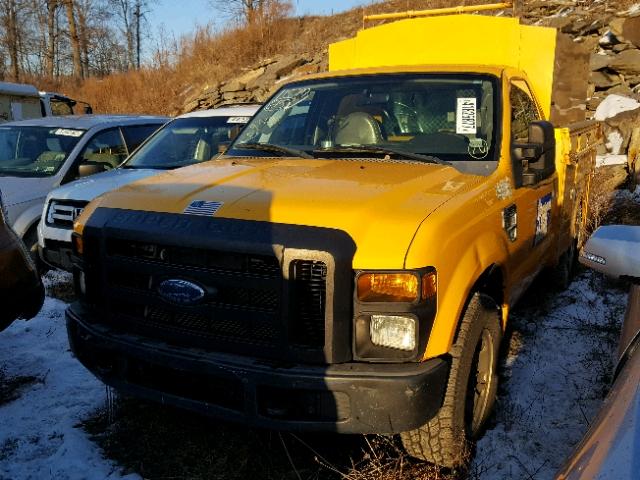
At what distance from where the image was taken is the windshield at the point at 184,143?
22.6 ft

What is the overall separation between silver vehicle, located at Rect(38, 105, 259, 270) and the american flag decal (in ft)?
8.07

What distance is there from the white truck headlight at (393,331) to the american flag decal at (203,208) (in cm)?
94

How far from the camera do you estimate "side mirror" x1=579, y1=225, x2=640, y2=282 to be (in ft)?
7.67

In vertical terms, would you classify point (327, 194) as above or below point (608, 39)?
below

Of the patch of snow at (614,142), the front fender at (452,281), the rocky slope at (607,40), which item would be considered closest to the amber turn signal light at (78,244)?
the front fender at (452,281)

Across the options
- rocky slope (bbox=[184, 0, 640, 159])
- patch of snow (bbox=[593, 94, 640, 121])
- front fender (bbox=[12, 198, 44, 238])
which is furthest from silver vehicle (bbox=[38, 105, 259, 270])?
patch of snow (bbox=[593, 94, 640, 121])

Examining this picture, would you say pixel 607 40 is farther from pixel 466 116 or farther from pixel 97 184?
pixel 97 184

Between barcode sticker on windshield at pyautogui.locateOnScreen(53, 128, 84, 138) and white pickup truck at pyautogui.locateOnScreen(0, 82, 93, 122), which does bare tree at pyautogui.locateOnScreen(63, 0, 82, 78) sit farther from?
barcode sticker on windshield at pyautogui.locateOnScreen(53, 128, 84, 138)

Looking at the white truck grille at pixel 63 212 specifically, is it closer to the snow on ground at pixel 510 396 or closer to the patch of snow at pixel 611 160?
the snow on ground at pixel 510 396

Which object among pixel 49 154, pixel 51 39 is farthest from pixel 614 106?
pixel 51 39

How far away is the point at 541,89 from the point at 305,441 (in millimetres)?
3685

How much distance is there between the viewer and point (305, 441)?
334 cm

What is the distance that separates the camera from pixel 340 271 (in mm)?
2467

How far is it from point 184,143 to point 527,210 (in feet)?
15.3
